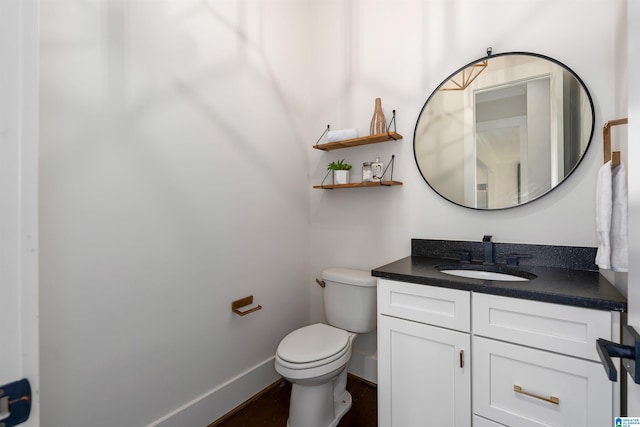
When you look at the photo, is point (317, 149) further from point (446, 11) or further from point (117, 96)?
point (117, 96)

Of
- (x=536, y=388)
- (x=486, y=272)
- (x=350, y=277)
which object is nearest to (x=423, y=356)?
(x=536, y=388)

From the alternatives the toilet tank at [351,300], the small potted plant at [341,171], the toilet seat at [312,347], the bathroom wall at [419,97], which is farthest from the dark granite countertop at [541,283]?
the small potted plant at [341,171]

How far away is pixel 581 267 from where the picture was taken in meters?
1.39

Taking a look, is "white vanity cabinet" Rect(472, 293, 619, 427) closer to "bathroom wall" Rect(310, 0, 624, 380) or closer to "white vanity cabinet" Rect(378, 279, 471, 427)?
"white vanity cabinet" Rect(378, 279, 471, 427)

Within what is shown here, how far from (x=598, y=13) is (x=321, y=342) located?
210 centimetres

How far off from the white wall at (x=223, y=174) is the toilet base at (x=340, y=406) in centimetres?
27

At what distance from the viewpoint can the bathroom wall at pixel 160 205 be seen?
1.14 meters

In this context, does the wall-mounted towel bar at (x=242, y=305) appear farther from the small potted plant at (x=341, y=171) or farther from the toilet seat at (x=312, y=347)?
the small potted plant at (x=341, y=171)

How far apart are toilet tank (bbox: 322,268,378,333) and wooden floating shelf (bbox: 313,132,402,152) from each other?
2.88 ft

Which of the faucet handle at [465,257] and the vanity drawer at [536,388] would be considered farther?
the faucet handle at [465,257]

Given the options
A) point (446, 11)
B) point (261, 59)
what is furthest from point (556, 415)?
point (261, 59)

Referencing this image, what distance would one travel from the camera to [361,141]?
196 centimetres

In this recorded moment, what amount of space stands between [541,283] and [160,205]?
67.2 inches

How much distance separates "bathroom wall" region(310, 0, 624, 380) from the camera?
4.60ft
